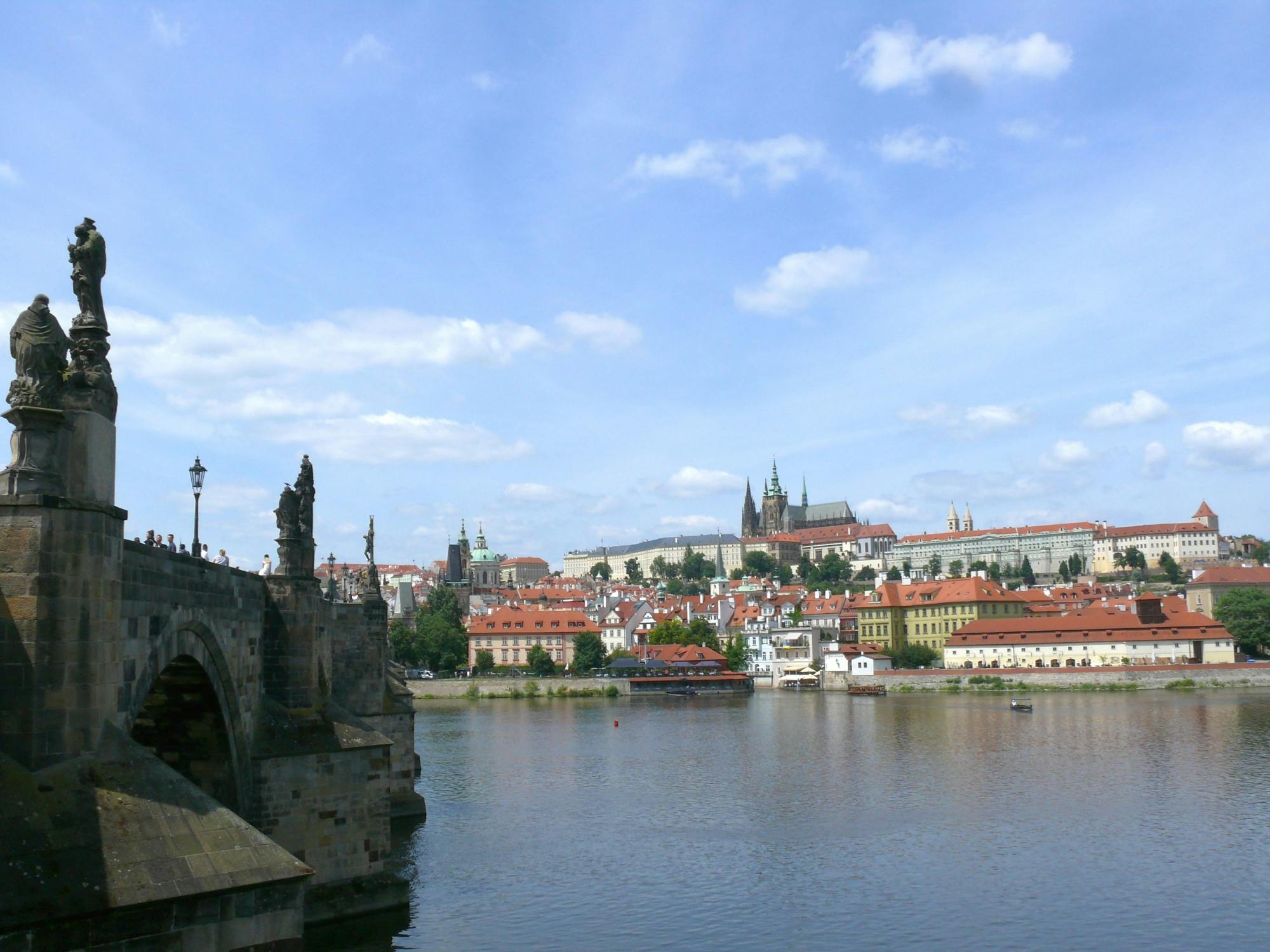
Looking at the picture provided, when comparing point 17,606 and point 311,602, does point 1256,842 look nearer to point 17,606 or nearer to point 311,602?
point 311,602

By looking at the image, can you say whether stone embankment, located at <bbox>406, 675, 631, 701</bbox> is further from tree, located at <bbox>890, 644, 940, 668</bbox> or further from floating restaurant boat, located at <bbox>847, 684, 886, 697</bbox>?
tree, located at <bbox>890, 644, 940, 668</bbox>

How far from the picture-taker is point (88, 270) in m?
12.6

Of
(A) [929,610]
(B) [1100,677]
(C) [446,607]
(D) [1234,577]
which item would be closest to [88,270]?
(B) [1100,677]

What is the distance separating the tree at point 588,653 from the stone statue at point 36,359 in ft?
363

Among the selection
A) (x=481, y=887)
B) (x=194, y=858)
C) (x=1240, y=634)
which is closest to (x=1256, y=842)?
(x=481, y=887)

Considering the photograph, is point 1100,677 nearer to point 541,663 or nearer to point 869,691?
point 869,691

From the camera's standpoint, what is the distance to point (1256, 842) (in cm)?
3141

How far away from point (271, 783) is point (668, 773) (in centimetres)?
2933

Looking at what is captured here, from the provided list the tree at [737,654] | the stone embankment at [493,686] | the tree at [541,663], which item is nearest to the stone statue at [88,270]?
the stone embankment at [493,686]

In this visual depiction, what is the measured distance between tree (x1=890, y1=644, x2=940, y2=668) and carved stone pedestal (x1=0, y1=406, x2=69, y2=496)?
12047 cm

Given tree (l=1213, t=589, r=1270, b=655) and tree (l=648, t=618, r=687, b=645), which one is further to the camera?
tree (l=648, t=618, r=687, b=645)

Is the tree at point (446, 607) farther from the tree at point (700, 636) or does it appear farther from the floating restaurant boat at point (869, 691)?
the floating restaurant boat at point (869, 691)

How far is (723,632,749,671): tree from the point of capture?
128 meters

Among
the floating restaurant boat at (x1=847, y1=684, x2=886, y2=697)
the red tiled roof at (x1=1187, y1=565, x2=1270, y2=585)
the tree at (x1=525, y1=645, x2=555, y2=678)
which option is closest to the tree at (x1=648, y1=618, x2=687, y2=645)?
the tree at (x1=525, y1=645, x2=555, y2=678)
